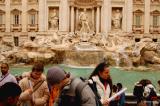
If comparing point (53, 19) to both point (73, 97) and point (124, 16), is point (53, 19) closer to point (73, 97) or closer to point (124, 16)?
point (124, 16)

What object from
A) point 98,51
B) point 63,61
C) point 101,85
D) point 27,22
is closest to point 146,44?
point 98,51

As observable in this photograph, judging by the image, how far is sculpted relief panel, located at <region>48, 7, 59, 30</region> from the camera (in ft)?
126

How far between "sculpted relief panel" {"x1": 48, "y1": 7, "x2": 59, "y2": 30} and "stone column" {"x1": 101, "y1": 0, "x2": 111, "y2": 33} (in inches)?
174

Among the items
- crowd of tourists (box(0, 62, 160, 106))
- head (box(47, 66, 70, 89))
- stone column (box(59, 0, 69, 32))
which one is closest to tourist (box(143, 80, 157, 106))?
crowd of tourists (box(0, 62, 160, 106))

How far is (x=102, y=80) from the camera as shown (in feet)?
18.4

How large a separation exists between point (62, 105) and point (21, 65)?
1005 inches

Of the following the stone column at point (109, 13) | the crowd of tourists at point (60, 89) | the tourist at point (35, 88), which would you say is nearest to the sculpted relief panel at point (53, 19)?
the stone column at point (109, 13)

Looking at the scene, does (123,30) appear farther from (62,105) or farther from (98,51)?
(62,105)

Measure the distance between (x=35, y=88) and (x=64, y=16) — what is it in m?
32.4

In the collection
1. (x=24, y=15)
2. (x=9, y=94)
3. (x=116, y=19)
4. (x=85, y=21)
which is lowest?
(x=9, y=94)

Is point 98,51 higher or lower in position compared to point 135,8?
lower

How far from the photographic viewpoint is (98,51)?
101ft

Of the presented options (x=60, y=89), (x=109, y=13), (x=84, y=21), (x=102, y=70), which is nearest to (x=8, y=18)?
(x=84, y=21)

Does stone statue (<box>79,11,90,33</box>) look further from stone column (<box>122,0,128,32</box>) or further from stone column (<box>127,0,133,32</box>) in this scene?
stone column (<box>127,0,133,32</box>)
